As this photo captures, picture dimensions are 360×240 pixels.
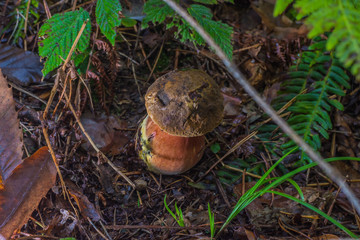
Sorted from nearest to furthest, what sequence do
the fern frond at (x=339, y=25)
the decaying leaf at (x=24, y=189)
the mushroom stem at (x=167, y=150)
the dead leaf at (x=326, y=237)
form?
the fern frond at (x=339, y=25) → the decaying leaf at (x=24, y=189) → the dead leaf at (x=326, y=237) → the mushroom stem at (x=167, y=150)

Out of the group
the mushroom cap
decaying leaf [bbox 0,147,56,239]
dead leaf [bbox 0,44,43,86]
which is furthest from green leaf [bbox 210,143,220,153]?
dead leaf [bbox 0,44,43,86]

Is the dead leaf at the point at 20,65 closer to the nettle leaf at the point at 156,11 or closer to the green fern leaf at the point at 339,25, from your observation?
the nettle leaf at the point at 156,11

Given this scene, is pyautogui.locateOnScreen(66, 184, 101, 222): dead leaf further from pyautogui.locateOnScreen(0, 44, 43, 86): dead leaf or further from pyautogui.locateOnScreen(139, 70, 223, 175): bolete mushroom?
pyautogui.locateOnScreen(0, 44, 43, 86): dead leaf

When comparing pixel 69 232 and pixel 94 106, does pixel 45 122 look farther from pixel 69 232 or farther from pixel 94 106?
pixel 69 232

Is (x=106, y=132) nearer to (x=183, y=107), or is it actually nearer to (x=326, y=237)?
(x=183, y=107)

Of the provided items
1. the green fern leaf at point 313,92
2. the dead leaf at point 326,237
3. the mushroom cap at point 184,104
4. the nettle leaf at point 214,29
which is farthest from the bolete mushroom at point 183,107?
the dead leaf at point 326,237

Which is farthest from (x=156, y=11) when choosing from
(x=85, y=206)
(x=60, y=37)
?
(x=85, y=206)
